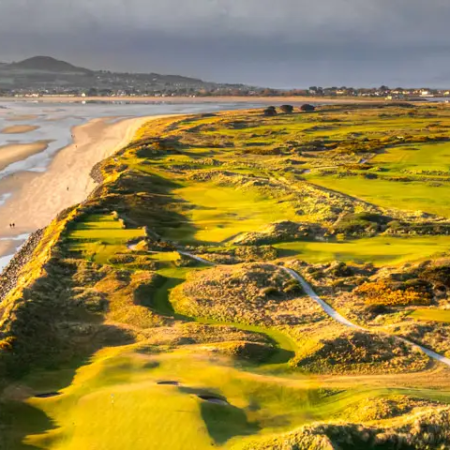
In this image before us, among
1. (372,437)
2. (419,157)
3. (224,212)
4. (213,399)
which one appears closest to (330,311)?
(213,399)

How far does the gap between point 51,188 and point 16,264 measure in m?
29.7

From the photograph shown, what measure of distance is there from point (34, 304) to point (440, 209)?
36014 mm

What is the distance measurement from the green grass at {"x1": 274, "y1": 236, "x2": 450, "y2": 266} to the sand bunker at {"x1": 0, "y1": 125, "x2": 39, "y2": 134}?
102m

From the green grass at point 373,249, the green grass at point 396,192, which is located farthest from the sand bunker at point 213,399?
the green grass at point 396,192

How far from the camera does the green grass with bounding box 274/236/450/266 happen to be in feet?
119

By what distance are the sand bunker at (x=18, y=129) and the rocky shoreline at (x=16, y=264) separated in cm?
8429

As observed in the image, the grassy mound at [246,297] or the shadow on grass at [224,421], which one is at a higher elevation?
the grassy mound at [246,297]

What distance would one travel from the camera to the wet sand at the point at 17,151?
287 ft

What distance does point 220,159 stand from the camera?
265 ft

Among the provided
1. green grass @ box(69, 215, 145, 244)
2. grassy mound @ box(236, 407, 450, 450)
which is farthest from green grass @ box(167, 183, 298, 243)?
grassy mound @ box(236, 407, 450, 450)

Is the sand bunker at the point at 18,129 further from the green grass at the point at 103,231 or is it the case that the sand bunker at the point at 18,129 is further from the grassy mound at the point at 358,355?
the grassy mound at the point at 358,355

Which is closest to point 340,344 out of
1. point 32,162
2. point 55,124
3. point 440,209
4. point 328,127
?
point 440,209

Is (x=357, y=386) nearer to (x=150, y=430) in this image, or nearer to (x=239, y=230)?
(x=150, y=430)

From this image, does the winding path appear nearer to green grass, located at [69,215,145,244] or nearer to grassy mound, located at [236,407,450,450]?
green grass, located at [69,215,145,244]
